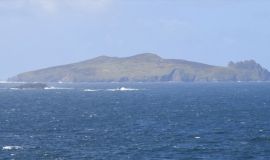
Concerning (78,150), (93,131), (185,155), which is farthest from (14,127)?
(185,155)

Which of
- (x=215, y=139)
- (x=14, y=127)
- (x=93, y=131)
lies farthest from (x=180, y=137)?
(x=14, y=127)

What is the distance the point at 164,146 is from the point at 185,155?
8529mm

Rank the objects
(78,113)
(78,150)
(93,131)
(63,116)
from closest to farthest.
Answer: (78,150) < (93,131) < (63,116) < (78,113)

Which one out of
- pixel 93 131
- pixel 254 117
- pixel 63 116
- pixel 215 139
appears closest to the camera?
pixel 215 139

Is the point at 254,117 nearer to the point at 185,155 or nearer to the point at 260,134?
the point at 260,134

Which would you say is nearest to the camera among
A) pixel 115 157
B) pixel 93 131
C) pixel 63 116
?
pixel 115 157

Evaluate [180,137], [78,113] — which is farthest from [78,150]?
[78,113]

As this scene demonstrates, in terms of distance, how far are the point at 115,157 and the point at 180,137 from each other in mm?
23013

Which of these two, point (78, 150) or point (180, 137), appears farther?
point (180, 137)

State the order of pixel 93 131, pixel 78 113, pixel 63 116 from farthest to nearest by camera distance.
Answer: pixel 78 113 < pixel 63 116 < pixel 93 131

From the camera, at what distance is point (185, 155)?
284ft

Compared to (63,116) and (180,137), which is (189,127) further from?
(63,116)

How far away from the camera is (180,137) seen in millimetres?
105875

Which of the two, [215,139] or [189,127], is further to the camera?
[189,127]
